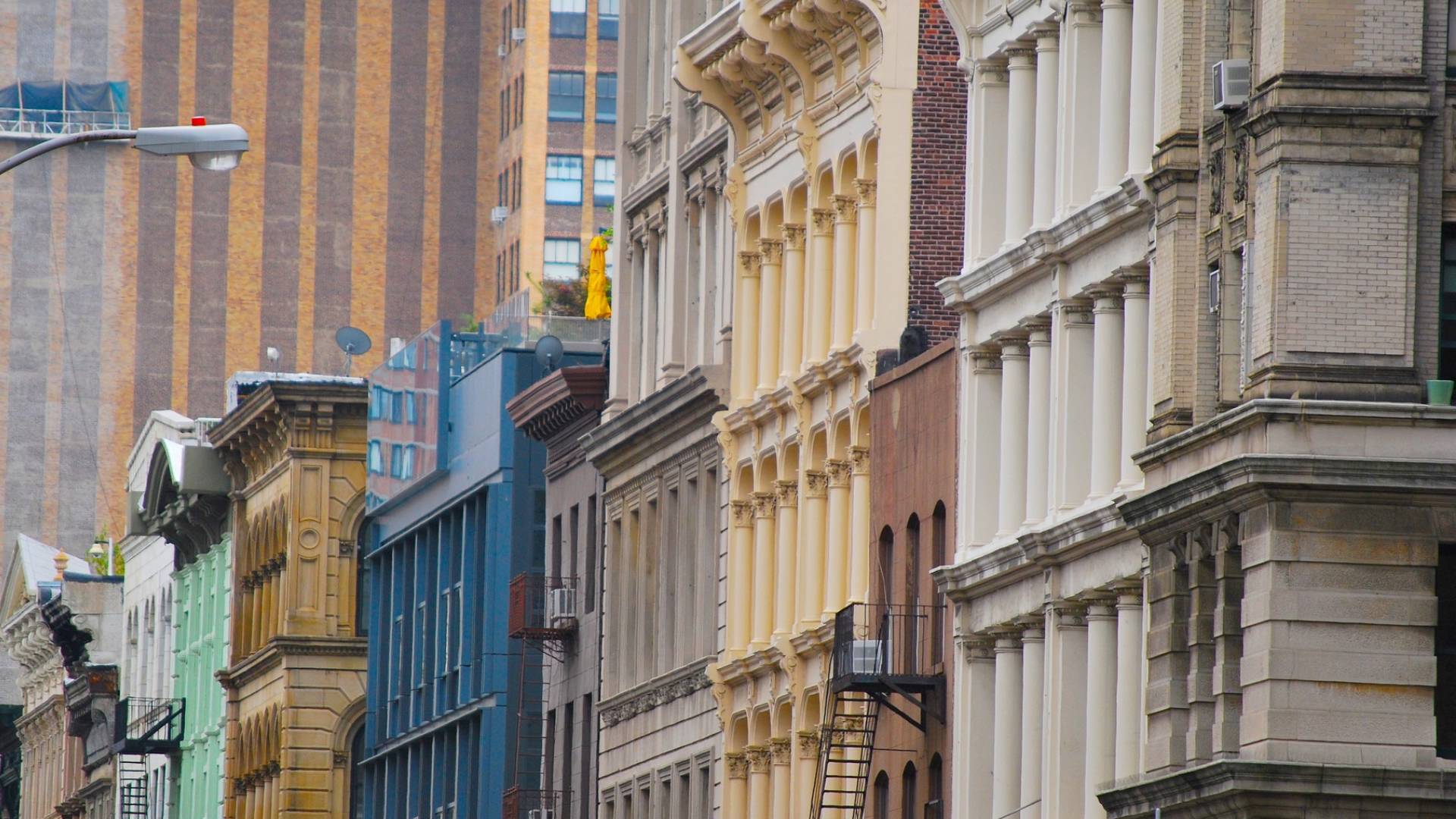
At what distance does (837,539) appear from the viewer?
4969 cm

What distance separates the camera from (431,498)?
75938mm

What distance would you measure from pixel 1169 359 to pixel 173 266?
130 metres

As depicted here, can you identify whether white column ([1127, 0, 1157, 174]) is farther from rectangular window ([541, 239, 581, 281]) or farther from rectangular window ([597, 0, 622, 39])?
rectangular window ([597, 0, 622, 39])

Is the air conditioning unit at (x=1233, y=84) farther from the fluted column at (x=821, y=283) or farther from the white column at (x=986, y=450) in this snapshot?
the fluted column at (x=821, y=283)

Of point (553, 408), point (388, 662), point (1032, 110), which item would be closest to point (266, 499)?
point (388, 662)

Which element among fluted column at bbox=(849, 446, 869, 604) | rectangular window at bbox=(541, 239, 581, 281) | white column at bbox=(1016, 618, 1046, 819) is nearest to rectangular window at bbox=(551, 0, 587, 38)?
rectangular window at bbox=(541, 239, 581, 281)

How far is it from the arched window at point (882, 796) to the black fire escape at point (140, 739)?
2021 inches

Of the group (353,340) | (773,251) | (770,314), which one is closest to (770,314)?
(770,314)

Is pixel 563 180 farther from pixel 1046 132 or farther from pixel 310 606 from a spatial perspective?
pixel 1046 132

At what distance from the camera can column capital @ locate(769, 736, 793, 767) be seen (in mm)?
51281

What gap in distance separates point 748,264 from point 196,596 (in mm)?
45193

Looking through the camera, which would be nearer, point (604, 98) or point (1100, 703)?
point (1100, 703)

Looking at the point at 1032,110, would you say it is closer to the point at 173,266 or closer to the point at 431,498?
the point at 431,498

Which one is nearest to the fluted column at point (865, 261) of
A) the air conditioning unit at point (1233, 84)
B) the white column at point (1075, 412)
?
the white column at point (1075, 412)
